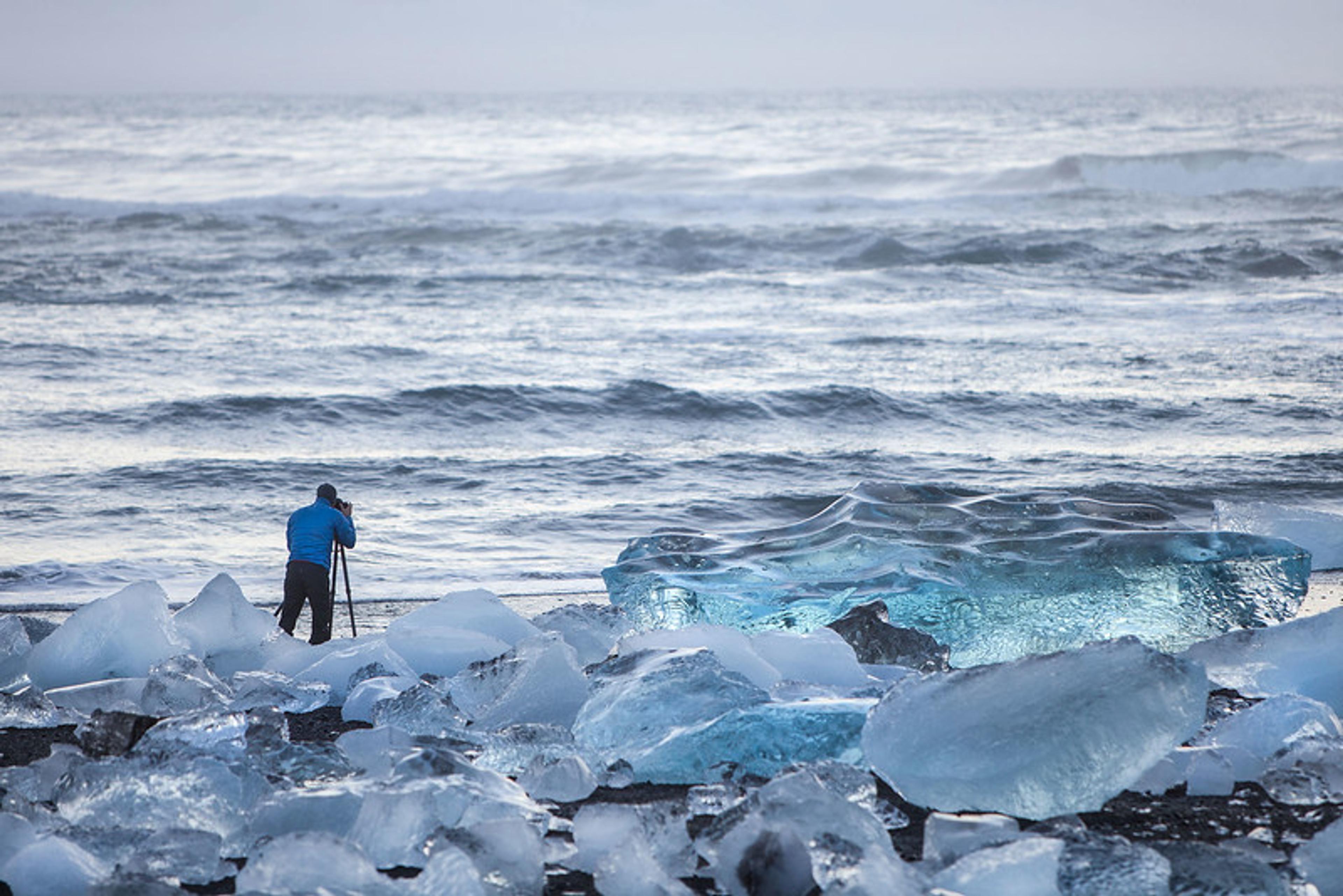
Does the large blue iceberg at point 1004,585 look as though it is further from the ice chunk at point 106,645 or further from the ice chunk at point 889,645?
the ice chunk at point 106,645

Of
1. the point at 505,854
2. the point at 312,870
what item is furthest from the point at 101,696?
the point at 505,854

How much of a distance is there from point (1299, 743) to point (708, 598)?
3.09m

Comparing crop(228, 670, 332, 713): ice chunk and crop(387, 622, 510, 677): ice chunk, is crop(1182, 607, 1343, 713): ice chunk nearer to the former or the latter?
crop(387, 622, 510, 677): ice chunk

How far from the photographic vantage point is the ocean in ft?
33.8

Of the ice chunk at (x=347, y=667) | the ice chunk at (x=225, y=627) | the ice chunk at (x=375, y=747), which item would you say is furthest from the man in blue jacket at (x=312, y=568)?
the ice chunk at (x=375, y=747)

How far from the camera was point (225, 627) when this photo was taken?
19.9 ft

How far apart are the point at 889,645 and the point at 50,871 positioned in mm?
3641

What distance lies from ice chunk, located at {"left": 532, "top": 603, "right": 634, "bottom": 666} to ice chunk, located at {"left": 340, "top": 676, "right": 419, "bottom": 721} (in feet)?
3.12

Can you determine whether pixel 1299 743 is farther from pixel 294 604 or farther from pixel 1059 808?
pixel 294 604

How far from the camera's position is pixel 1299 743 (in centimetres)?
458

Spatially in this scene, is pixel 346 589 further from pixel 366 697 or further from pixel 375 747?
pixel 375 747

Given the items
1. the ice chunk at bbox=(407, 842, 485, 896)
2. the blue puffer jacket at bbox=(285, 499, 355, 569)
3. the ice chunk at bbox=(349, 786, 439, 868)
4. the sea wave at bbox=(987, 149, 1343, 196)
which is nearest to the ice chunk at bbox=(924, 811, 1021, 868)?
the ice chunk at bbox=(407, 842, 485, 896)

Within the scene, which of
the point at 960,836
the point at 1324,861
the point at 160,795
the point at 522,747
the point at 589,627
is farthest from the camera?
the point at 589,627

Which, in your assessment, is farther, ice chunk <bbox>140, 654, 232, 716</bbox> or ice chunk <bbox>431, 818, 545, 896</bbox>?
ice chunk <bbox>140, 654, 232, 716</bbox>
